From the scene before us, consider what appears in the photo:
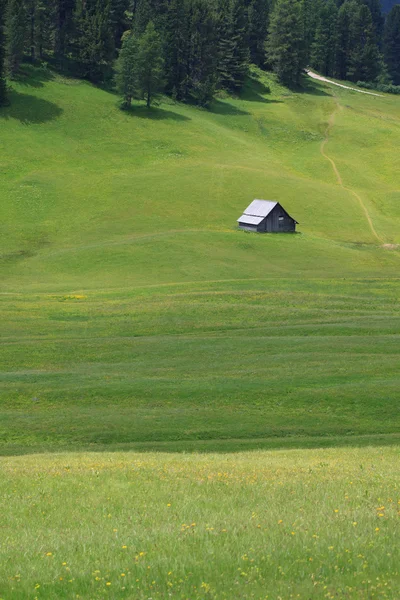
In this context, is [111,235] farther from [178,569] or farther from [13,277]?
[178,569]

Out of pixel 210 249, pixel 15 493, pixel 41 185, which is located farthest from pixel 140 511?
pixel 41 185

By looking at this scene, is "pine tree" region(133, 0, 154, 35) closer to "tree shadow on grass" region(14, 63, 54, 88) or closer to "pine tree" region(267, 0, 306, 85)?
"tree shadow on grass" region(14, 63, 54, 88)

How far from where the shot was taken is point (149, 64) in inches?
5487

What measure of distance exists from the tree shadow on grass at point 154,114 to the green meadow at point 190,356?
0.71m

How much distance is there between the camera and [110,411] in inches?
1523

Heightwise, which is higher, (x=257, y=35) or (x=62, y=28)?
(x=257, y=35)

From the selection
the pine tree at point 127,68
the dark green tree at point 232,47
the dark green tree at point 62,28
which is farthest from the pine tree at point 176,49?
the dark green tree at point 62,28

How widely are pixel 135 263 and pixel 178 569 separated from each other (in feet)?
225

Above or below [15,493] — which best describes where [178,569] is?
above

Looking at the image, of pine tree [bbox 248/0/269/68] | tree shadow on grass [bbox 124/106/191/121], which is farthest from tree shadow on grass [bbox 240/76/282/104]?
tree shadow on grass [bbox 124/106/191/121]

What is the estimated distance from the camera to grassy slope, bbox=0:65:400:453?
128ft

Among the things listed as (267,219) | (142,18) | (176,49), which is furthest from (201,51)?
(267,219)

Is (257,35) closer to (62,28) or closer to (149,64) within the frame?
(62,28)

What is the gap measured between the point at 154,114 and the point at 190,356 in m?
99.9
